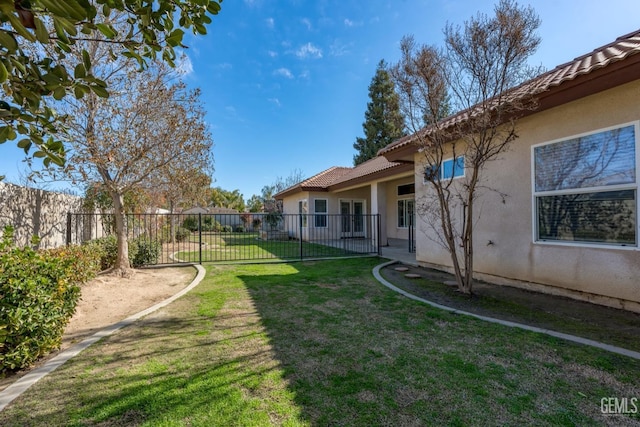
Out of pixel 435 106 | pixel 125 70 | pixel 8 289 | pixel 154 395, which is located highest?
pixel 125 70

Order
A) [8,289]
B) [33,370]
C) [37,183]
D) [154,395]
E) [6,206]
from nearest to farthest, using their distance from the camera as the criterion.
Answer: [154,395] → [8,289] → [33,370] → [6,206] → [37,183]

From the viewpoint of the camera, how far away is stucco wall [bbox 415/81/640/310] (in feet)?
15.3

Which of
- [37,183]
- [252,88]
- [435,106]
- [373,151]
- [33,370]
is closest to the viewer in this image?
[33,370]

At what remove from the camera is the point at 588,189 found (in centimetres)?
508

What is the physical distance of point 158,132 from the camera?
24.7 feet

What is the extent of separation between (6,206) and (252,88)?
12872 millimetres

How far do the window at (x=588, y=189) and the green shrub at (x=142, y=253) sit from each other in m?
10.2

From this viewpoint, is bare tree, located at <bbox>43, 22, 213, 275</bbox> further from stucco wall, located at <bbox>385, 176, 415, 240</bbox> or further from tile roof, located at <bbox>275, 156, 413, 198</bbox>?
stucco wall, located at <bbox>385, 176, 415, 240</bbox>

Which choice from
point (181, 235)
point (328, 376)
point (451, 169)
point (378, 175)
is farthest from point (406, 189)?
point (181, 235)

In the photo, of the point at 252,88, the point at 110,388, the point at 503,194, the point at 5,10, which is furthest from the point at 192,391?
the point at 252,88

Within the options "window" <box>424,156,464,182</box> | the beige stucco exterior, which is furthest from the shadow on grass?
the beige stucco exterior

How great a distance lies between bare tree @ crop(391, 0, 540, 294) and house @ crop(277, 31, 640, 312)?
475 mm

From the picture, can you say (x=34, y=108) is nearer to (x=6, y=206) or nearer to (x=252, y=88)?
(x=6, y=206)

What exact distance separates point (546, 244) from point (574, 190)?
1079 mm
